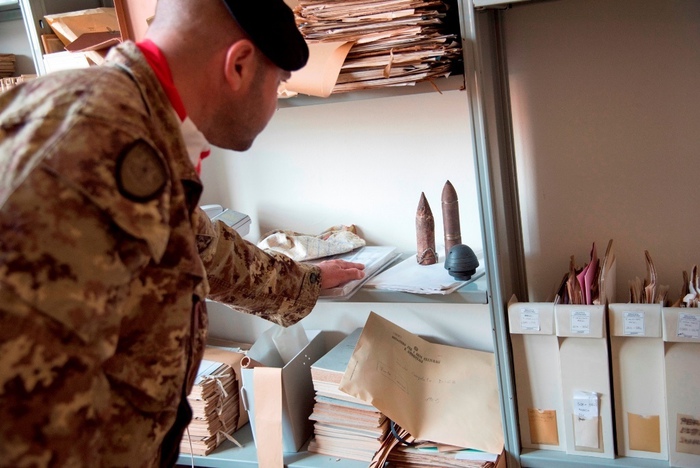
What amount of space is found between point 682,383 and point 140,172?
1.18 m

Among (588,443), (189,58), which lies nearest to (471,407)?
(588,443)

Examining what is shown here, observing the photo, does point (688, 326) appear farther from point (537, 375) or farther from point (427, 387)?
point (427, 387)

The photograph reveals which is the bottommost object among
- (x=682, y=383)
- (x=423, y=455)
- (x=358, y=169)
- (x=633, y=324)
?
(x=423, y=455)

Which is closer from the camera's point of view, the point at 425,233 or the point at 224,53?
the point at 224,53

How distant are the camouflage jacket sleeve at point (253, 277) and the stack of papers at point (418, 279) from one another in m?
0.16

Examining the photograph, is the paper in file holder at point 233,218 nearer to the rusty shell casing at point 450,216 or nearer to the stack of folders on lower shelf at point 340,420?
the stack of folders on lower shelf at point 340,420

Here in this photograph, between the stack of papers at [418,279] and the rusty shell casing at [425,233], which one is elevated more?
the rusty shell casing at [425,233]

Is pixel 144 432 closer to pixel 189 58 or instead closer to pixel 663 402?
pixel 189 58

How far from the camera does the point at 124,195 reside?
64 centimetres

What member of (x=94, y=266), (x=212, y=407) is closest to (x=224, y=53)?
(x=94, y=266)

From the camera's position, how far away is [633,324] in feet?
4.37

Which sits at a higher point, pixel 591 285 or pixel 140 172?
pixel 140 172

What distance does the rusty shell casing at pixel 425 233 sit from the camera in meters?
1.58

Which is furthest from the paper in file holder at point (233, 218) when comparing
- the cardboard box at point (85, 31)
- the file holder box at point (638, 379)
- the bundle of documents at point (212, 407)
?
the file holder box at point (638, 379)
